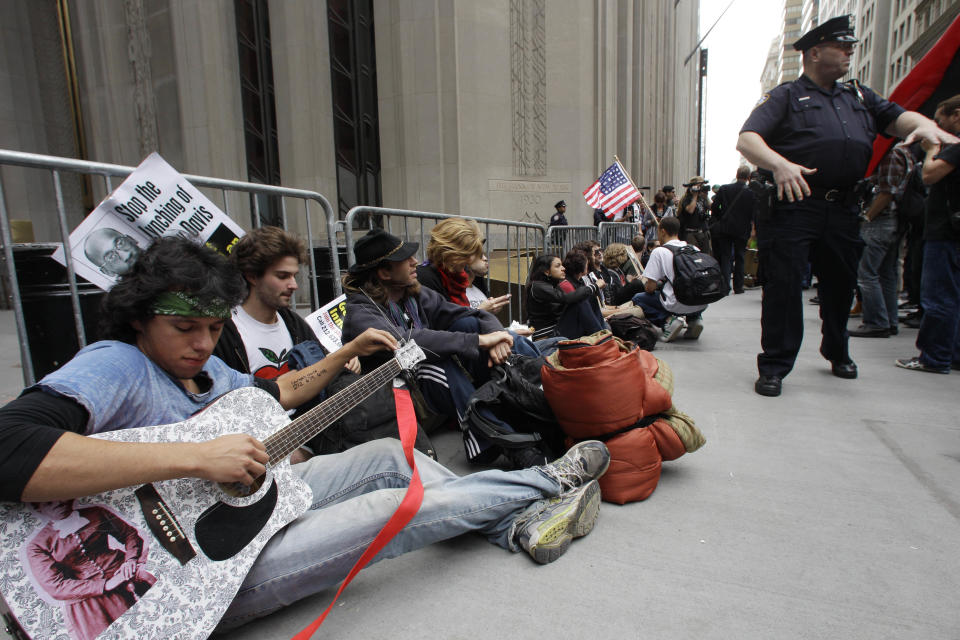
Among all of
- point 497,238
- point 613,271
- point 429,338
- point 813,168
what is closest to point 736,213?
point 613,271

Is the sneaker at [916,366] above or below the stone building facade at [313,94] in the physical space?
below

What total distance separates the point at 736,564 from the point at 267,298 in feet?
8.11

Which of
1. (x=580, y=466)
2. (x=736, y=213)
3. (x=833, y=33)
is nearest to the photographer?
(x=580, y=466)

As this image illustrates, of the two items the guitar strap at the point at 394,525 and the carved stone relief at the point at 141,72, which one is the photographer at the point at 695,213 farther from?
the carved stone relief at the point at 141,72

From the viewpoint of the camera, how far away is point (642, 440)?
7.94ft

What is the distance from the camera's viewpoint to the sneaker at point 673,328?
582 centimetres

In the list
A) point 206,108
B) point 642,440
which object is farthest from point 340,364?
point 206,108

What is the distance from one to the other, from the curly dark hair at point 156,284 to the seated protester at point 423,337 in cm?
107

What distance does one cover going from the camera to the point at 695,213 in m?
11.1

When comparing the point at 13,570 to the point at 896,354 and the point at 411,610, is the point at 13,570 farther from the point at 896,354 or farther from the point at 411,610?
the point at 896,354

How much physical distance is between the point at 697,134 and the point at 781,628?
63143 millimetres

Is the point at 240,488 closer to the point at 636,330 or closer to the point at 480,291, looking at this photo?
the point at 480,291

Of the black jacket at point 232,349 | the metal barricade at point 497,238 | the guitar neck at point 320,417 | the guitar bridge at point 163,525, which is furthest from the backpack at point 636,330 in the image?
the guitar bridge at point 163,525

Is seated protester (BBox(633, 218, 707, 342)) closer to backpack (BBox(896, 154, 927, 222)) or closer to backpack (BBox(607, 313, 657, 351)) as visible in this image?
backpack (BBox(607, 313, 657, 351))
